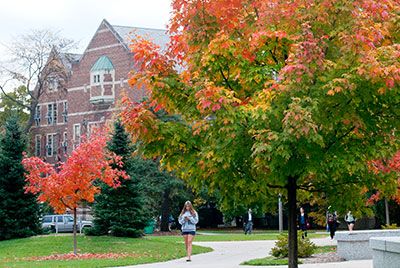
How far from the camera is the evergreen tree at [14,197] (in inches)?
1189

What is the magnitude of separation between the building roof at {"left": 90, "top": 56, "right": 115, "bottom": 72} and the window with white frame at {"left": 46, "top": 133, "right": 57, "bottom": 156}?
37.8 feet

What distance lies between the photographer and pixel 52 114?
224 feet

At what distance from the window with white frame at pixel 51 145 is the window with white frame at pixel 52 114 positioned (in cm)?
148

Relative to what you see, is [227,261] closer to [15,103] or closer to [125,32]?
[125,32]

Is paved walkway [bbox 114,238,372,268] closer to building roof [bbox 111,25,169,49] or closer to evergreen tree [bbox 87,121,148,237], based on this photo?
evergreen tree [bbox 87,121,148,237]

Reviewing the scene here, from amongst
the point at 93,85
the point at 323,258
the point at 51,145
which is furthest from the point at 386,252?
the point at 51,145

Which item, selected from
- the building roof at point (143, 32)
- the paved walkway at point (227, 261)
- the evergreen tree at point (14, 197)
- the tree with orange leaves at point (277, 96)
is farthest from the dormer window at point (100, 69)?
the tree with orange leaves at point (277, 96)

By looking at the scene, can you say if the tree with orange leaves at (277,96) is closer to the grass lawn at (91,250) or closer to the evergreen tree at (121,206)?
→ the grass lawn at (91,250)

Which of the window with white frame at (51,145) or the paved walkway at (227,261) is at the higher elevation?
the window with white frame at (51,145)

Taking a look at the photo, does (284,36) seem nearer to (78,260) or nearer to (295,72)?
(295,72)

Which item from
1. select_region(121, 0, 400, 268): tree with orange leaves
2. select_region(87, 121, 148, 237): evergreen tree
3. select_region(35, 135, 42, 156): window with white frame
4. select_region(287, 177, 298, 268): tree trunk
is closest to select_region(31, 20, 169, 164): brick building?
select_region(35, 135, 42, 156): window with white frame

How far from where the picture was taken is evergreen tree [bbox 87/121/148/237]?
29.3 metres

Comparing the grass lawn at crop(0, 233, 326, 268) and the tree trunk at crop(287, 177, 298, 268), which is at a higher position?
the tree trunk at crop(287, 177, 298, 268)

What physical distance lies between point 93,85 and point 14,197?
99.2 ft
